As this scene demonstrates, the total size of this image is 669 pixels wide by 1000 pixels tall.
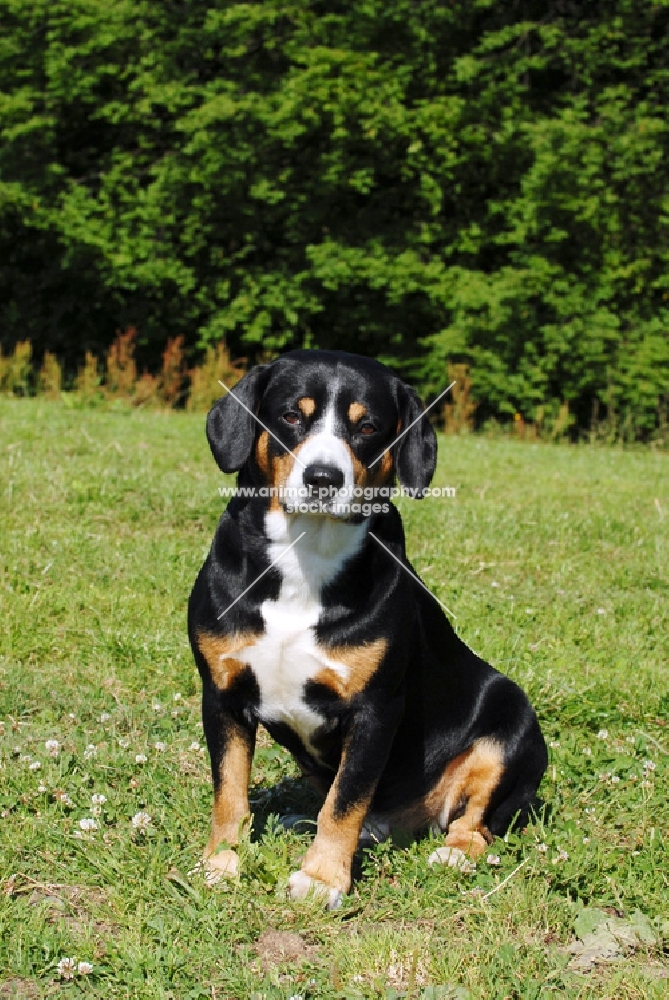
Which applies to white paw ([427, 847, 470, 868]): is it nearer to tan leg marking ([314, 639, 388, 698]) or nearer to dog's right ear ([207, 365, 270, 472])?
tan leg marking ([314, 639, 388, 698])

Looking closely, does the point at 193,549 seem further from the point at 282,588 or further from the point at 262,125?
the point at 262,125

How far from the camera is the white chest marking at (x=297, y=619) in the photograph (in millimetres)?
3012

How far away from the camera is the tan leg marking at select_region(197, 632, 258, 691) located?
304cm

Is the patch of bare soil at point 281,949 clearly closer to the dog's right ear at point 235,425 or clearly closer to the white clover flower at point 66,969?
the white clover flower at point 66,969

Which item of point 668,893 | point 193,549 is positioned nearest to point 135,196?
point 193,549

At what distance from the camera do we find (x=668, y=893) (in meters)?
3.08

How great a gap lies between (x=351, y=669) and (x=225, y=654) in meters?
0.37

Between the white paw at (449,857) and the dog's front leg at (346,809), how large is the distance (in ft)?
1.06

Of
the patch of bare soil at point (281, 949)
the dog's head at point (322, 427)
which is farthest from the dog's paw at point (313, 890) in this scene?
the dog's head at point (322, 427)

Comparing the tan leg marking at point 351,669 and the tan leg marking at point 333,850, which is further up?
the tan leg marking at point 351,669

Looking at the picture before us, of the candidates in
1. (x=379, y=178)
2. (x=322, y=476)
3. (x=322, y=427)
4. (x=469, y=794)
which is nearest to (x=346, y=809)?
(x=469, y=794)

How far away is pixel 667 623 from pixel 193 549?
2.60 metres

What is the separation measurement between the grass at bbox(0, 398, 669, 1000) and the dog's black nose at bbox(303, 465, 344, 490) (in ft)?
3.49

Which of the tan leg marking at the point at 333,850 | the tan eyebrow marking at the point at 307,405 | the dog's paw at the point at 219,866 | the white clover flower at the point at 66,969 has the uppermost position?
the tan eyebrow marking at the point at 307,405
